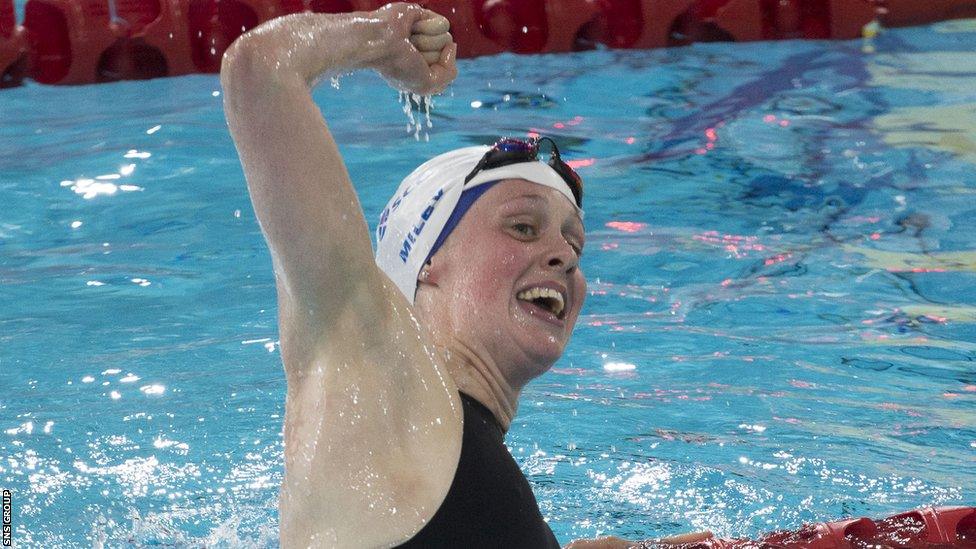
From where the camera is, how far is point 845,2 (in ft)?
26.9

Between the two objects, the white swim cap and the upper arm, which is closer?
the upper arm

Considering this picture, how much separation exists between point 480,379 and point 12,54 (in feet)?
20.1

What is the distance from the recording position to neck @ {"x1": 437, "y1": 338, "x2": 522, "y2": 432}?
2285 millimetres

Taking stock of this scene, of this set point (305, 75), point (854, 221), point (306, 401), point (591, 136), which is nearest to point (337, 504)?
point (306, 401)

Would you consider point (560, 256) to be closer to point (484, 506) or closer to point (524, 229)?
point (524, 229)

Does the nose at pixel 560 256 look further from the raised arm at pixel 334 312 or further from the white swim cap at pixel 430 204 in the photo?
the raised arm at pixel 334 312

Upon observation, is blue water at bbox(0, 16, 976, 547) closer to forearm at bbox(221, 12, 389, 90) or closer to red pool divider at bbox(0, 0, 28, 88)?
red pool divider at bbox(0, 0, 28, 88)

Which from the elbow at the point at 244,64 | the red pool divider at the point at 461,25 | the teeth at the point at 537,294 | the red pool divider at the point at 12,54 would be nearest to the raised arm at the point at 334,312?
the elbow at the point at 244,64

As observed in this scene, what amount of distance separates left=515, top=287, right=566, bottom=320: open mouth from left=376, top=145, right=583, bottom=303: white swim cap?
8.0 inches

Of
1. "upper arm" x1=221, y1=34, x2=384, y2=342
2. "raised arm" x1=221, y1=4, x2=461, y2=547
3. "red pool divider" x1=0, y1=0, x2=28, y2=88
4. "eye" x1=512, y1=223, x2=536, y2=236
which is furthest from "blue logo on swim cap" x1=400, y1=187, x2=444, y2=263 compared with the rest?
"red pool divider" x1=0, y1=0, x2=28, y2=88

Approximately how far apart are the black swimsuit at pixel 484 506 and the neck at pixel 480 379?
0.12 metres

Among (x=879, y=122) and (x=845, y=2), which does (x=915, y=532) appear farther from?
(x=845, y=2)

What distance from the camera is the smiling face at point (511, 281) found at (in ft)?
7.72

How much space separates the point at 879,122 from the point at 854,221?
1316mm
